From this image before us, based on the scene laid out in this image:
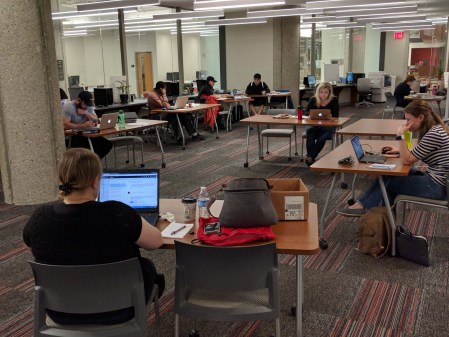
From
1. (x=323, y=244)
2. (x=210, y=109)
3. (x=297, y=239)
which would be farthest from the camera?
(x=210, y=109)

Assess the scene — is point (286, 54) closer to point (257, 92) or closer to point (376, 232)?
point (257, 92)

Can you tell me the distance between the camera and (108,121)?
20.6 ft

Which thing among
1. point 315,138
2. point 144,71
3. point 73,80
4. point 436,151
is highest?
point 144,71

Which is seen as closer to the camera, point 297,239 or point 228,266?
point 228,266

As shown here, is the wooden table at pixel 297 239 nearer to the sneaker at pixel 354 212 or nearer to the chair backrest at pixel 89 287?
the chair backrest at pixel 89 287

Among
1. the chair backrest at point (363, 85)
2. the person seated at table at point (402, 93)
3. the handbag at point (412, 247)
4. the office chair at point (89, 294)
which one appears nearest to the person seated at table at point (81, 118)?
the handbag at point (412, 247)

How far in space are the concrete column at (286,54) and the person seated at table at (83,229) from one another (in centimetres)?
1197

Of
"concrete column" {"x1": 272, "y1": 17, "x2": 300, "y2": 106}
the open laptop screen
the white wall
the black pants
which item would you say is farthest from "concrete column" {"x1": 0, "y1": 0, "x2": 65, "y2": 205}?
the white wall

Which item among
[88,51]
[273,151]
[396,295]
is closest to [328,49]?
[88,51]

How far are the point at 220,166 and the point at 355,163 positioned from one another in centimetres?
350

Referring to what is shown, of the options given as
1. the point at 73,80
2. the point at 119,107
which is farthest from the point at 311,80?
the point at 73,80

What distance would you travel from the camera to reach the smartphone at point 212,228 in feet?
7.44

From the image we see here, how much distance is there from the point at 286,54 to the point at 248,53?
125 centimetres

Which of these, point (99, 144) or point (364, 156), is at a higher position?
point (364, 156)
